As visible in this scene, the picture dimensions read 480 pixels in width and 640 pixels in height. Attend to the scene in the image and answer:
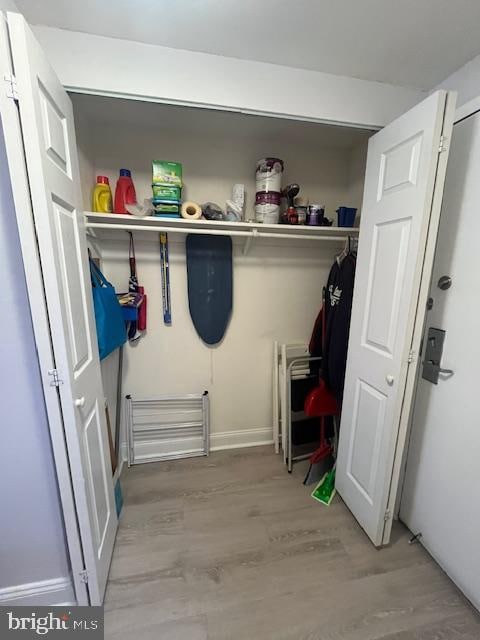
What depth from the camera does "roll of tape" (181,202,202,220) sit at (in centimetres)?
158

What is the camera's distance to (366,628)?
1.16m

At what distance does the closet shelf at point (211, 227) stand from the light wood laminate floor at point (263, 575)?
1.62m

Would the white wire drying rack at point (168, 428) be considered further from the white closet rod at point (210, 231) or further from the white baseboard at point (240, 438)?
the white closet rod at point (210, 231)

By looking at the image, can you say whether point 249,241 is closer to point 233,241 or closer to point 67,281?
point 233,241

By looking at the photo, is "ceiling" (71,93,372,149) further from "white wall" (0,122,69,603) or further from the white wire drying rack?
the white wire drying rack

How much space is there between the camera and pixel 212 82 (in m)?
1.23

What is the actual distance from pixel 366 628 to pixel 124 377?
1.78 m

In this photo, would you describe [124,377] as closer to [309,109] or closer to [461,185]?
[309,109]

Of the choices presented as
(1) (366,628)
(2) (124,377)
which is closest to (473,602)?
(1) (366,628)

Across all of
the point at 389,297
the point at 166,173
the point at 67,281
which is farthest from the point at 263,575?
the point at 166,173

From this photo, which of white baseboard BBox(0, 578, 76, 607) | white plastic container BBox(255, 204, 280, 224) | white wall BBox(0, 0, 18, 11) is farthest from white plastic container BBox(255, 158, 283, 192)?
white baseboard BBox(0, 578, 76, 607)

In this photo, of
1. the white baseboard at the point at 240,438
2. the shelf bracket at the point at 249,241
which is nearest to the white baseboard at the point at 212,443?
the white baseboard at the point at 240,438

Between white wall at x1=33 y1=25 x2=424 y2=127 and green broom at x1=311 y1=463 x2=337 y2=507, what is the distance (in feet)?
6.69

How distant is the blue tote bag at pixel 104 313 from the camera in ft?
4.63
